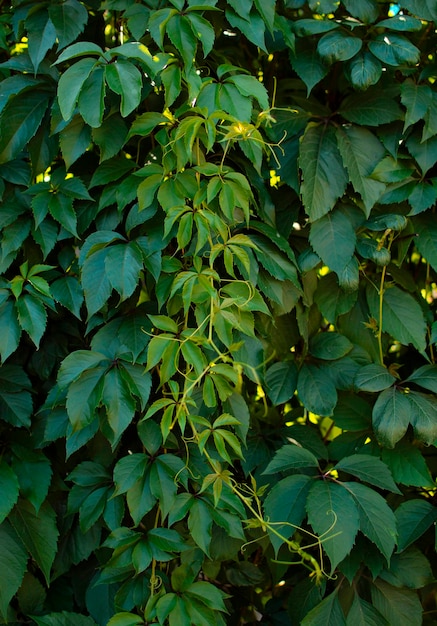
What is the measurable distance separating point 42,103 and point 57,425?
617mm

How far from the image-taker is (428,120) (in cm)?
138

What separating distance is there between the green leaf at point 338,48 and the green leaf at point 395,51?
0.11ft

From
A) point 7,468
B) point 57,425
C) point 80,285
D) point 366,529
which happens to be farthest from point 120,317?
point 366,529

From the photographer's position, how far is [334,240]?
4.61ft

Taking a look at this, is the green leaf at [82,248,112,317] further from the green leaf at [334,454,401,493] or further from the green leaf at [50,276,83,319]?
the green leaf at [334,454,401,493]

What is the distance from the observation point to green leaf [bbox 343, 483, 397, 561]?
129 centimetres

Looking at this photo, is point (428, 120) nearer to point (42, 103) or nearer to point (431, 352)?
point (431, 352)

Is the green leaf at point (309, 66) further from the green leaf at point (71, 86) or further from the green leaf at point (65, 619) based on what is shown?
the green leaf at point (65, 619)

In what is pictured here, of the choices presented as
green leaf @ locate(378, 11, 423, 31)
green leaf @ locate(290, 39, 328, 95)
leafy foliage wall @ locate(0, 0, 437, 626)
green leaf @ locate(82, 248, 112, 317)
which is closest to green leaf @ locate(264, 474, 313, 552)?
leafy foliage wall @ locate(0, 0, 437, 626)

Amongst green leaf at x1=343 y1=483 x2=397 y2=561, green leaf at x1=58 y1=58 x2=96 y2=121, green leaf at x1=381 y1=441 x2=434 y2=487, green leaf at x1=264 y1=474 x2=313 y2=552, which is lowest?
green leaf at x1=381 y1=441 x2=434 y2=487

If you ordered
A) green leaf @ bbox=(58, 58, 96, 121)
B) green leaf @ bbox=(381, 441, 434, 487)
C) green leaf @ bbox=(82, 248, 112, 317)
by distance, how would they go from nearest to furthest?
green leaf @ bbox=(58, 58, 96, 121)
green leaf @ bbox=(82, 248, 112, 317)
green leaf @ bbox=(381, 441, 434, 487)

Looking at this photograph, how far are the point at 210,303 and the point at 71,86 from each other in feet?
1.38

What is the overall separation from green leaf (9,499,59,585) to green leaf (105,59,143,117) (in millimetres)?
797

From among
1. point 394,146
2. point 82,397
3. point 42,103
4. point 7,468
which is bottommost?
point 7,468
